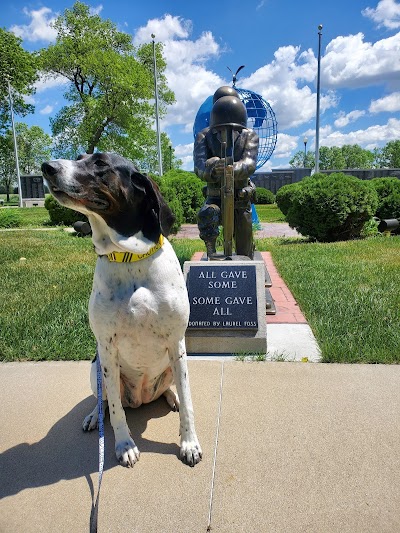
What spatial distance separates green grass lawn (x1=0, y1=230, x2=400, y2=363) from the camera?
3670mm

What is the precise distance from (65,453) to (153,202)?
154 cm

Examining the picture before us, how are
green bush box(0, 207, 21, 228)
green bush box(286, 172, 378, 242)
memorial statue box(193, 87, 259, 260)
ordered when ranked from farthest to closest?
1. green bush box(0, 207, 21, 228)
2. green bush box(286, 172, 378, 242)
3. memorial statue box(193, 87, 259, 260)

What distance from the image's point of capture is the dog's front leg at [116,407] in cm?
212

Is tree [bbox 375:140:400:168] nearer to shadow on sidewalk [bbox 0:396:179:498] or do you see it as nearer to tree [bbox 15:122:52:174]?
tree [bbox 15:122:52:174]

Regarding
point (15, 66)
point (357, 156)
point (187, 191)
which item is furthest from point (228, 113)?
point (357, 156)

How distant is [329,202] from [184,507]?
9.16 m

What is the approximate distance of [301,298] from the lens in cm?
515

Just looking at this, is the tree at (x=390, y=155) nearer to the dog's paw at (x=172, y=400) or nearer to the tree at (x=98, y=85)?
the tree at (x=98, y=85)

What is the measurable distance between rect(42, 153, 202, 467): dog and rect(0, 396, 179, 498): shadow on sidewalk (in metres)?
0.16

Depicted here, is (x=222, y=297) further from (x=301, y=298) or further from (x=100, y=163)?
(x=100, y=163)

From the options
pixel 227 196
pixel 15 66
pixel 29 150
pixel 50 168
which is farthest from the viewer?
pixel 29 150

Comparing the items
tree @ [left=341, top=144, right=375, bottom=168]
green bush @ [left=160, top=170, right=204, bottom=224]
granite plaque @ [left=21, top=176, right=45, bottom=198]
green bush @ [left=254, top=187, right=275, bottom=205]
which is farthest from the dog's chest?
tree @ [left=341, top=144, right=375, bottom=168]

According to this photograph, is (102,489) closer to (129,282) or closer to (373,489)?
(129,282)

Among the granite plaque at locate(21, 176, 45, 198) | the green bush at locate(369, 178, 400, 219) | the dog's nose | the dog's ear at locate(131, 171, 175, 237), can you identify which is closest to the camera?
the dog's nose
